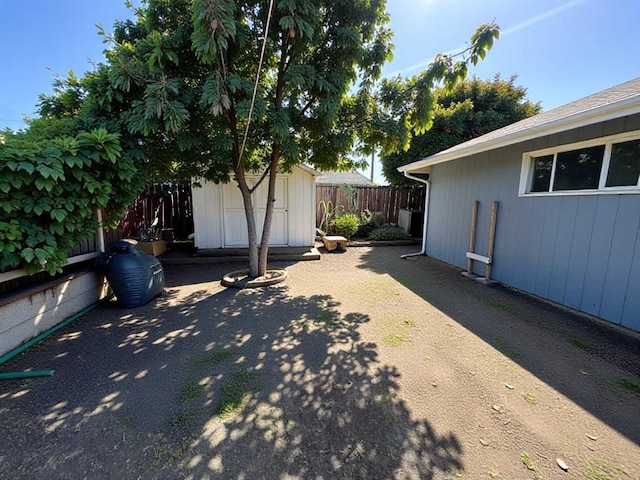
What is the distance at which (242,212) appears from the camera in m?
7.10

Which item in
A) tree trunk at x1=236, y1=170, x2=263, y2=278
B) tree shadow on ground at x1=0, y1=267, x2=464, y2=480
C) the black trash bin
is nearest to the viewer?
tree shadow on ground at x1=0, y1=267, x2=464, y2=480

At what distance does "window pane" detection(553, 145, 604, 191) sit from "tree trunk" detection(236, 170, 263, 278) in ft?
15.7

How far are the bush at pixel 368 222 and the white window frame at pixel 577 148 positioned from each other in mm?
5636

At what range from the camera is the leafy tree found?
965 centimetres

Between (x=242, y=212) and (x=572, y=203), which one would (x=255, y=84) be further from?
(x=572, y=203)

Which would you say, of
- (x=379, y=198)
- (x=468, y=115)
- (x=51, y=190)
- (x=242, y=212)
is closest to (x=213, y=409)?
(x=51, y=190)

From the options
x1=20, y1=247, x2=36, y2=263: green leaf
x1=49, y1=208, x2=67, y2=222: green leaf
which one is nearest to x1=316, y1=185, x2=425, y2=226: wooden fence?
x1=49, y1=208, x2=67, y2=222: green leaf

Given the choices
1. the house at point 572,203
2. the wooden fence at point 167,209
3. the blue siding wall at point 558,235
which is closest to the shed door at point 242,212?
the wooden fence at point 167,209

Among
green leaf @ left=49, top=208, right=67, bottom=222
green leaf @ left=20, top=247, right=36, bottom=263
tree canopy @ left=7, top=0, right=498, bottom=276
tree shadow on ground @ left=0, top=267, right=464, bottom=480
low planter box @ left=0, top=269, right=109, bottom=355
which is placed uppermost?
tree canopy @ left=7, top=0, right=498, bottom=276

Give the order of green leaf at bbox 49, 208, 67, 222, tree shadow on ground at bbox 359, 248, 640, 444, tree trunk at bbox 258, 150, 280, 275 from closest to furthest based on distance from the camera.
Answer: tree shadow on ground at bbox 359, 248, 640, 444, green leaf at bbox 49, 208, 67, 222, tree trunk at bbox 258, 150, 280, 275

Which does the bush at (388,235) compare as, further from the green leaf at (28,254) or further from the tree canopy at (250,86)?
the green leaf at (28,254)

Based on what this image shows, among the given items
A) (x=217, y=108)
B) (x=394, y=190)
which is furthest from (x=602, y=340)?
(x=394, y=190)

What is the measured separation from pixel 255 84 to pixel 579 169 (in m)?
4.44

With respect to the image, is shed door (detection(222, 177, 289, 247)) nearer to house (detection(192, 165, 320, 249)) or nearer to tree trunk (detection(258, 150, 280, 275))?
house (detection(192, 165, 320, 249))
